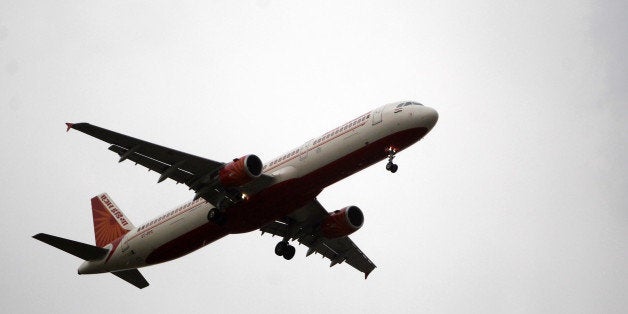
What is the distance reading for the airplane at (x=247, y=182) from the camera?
130 feet

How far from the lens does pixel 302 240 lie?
48.2 meters

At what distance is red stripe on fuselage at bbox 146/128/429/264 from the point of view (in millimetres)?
39625

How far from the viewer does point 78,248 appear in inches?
1796

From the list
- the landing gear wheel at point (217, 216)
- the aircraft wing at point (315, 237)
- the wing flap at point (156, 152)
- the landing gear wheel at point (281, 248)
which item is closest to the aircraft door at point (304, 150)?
the wing flap at point (156, 152)

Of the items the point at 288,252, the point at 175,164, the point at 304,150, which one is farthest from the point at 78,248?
the point at 304,150

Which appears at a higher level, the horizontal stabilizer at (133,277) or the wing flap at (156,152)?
the wing flap at (156,152)

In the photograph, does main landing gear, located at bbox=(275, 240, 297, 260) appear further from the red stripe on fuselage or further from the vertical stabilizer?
the vertical stabilizer

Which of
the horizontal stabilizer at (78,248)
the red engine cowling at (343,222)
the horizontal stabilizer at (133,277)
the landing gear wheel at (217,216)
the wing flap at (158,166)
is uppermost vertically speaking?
the wing flap at (158,166)

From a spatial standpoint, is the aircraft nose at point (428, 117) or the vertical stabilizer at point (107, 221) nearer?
the aircraft nose at point (428, 117)

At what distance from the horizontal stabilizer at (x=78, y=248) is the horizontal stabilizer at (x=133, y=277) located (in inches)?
83.1

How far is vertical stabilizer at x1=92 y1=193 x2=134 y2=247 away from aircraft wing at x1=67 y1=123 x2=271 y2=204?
9.59 m

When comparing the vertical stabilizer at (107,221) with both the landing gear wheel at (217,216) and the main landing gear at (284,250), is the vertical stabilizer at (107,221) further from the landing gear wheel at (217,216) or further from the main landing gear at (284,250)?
the landing gear wheel at (217,216)

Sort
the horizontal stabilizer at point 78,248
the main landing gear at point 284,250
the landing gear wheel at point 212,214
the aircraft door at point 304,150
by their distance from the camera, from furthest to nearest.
→ the main landing gear at point 284,250, the horizontal stabilizer at point 78,248, the landing gear wheel at point 212,214, the aircraft door at point 304,150

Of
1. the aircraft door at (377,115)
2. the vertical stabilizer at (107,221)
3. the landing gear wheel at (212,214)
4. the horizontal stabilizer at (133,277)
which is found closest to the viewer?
the aircraft door at (377,115)
